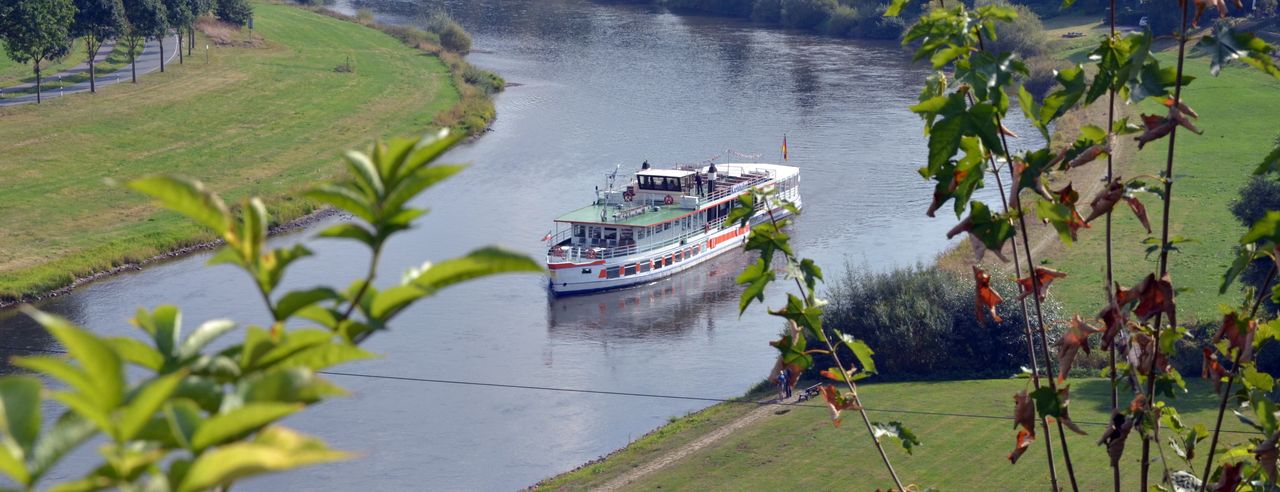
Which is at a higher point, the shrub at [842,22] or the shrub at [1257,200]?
the shrub at [842,22]

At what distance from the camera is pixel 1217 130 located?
44312mm

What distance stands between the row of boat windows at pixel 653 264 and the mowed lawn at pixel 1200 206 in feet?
29.3

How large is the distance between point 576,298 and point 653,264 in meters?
2.79

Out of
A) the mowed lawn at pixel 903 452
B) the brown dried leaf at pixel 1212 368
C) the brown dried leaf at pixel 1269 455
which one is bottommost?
the mowed lawn at pixel 903 452

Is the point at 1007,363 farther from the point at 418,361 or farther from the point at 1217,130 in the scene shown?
the point at 1217,130

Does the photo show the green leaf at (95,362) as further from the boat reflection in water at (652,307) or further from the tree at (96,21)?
the tree at (96,21)

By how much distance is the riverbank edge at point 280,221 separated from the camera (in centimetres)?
2962

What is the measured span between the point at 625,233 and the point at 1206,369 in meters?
30.9

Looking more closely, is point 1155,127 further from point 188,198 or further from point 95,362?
point 95,362

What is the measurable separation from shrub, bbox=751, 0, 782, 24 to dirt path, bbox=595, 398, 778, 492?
47.7 m

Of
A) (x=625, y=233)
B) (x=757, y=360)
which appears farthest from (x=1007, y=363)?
(x=625, y=233)

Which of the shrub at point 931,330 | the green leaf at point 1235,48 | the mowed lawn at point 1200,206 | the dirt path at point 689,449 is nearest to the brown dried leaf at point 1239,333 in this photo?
the green leaf at point 1235,48

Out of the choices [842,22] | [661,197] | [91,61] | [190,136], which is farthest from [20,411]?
[842,22]

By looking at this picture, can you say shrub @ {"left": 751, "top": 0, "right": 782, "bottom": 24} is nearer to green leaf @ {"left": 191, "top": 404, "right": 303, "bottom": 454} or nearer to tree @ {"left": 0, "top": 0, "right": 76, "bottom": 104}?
tree @ {"left": 0, "top": 0, "right": 76, "bottom": 104}
